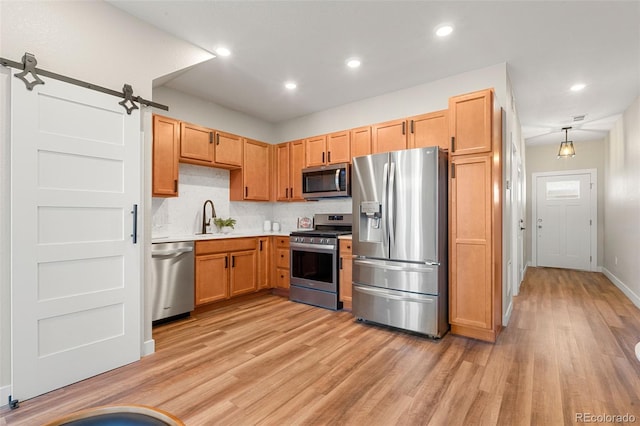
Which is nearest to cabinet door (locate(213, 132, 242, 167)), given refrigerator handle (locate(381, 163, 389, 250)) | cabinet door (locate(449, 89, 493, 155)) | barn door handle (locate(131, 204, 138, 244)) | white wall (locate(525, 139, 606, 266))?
barn door handle (locate(131, 204, 138, 244))

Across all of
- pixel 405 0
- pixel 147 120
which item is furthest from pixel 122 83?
pixel 405 0

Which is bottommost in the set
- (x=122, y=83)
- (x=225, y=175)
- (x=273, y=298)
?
(x=273, y=298)

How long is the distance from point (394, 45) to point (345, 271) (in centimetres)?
243

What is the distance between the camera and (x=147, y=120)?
2.50 metres

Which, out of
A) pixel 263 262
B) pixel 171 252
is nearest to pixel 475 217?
pixel 263 262

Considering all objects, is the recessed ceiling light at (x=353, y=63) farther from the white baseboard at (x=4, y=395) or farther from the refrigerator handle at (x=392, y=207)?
the white baseboard at (x=4, y=395)

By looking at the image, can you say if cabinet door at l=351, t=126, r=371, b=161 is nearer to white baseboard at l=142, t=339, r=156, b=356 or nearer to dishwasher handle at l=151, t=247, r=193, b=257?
dishwasher handle at l=151, t=247, r=193, b=257

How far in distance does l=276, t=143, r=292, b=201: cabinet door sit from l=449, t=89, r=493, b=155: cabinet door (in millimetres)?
2497

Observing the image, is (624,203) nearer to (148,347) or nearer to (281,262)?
(281,262)

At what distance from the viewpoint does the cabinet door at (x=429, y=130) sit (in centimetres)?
337

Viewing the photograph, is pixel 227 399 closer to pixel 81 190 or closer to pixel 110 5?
pixel 81 190

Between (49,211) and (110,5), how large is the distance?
61.7 inches

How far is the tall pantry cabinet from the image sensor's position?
277cm

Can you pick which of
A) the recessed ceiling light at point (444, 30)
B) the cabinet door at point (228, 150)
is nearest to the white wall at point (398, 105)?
the recessed ceiling light at point (444, 30)
